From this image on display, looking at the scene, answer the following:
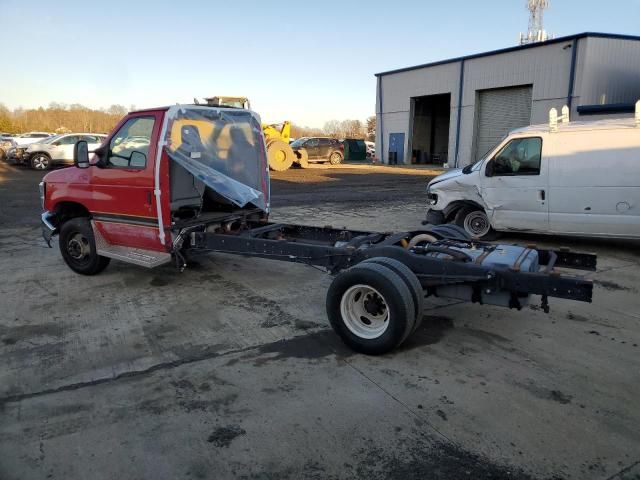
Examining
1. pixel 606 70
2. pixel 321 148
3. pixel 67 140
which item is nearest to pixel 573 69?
pixel 606 70

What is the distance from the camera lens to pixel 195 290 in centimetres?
617

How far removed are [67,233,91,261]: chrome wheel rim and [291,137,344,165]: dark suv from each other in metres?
24.5

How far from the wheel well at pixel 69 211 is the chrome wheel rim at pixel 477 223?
6.37m

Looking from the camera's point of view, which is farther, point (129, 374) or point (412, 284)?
point (412, 284)

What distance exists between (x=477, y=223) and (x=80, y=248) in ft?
21.8

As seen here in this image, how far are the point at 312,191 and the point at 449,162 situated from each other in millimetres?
16239

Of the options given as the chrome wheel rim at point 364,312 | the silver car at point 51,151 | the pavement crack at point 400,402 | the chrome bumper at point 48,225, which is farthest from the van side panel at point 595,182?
the silver car at point 51,151

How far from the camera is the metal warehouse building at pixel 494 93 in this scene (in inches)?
937

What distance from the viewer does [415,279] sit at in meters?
4.20

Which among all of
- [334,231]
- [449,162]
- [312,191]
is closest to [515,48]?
[449,162]

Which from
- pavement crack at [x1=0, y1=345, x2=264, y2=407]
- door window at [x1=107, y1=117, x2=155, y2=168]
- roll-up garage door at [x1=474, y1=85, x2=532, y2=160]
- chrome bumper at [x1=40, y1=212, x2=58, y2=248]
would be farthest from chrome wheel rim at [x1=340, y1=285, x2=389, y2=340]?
roll-up garage door at [x1=474, y1=85, x2=532, y2=160]

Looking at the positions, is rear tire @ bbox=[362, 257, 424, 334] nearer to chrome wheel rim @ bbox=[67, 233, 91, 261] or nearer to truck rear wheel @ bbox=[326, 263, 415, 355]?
truck rear wheel @ bbox=[326, 263, 415, 355]

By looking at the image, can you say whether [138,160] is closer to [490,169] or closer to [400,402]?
[400,402]

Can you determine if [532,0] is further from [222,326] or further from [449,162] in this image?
[222,326]
